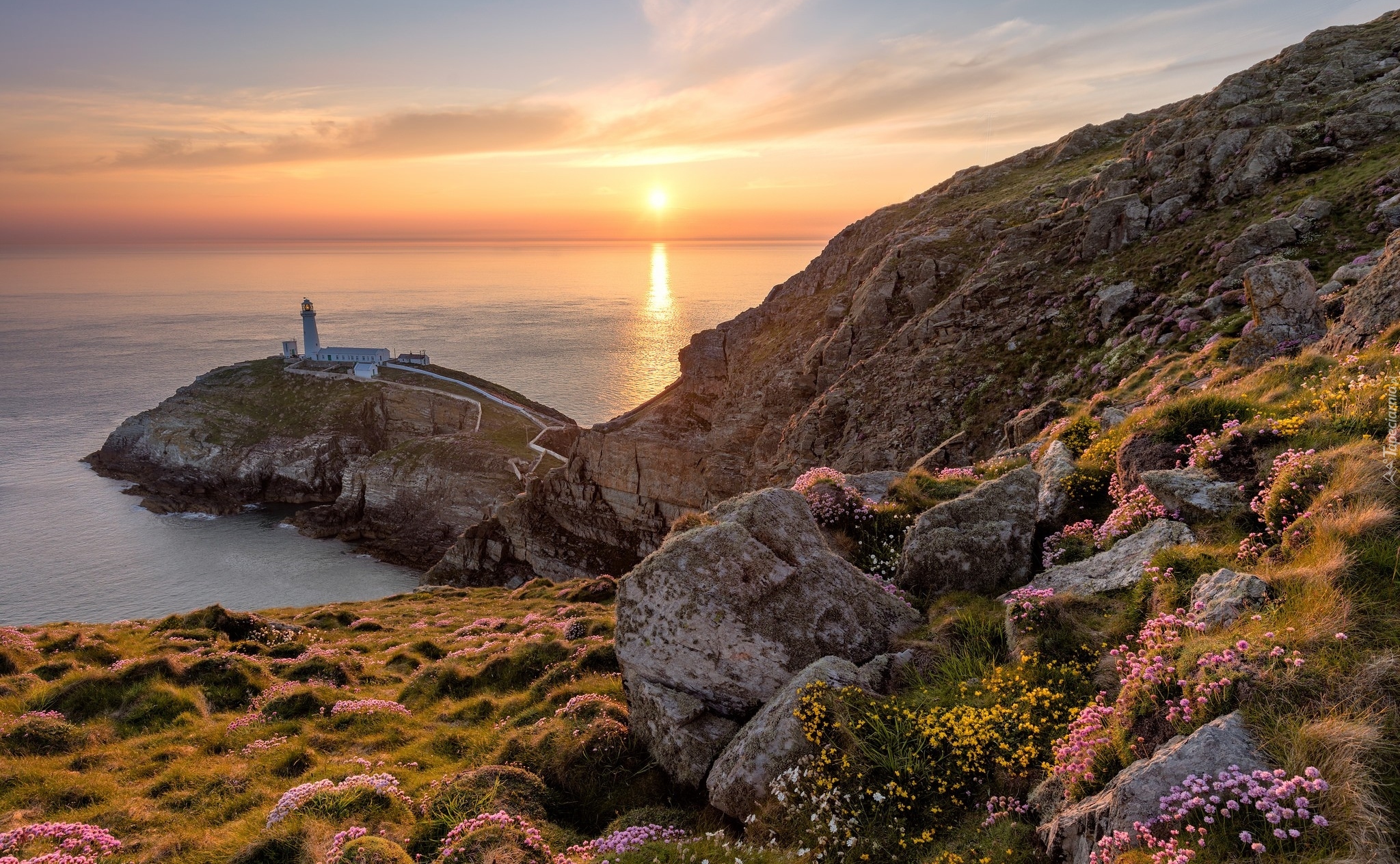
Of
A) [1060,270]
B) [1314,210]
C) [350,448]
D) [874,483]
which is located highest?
[1314,210]

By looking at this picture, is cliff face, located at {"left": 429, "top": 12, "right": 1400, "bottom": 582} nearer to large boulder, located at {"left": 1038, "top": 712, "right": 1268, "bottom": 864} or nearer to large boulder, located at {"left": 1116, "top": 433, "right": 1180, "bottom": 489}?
large boulder, located at {"left": 1116, "top": 433, "right": 1180, "bottom": 489}

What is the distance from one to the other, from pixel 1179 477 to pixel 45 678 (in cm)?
2955

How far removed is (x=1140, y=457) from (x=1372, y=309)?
644 centimetres

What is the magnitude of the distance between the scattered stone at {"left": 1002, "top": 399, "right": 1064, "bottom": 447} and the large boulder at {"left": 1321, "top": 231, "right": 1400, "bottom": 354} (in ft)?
36.1

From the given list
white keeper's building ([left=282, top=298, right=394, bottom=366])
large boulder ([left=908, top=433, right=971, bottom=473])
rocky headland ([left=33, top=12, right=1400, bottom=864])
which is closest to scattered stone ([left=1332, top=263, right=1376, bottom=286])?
rocky headland ([left=33, top=12, right=1400, bottom=864])

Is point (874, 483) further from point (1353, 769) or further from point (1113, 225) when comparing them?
point (1113, 225)

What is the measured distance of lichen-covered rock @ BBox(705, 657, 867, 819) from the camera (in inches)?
352

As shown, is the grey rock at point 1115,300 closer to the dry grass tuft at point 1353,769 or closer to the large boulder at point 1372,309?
the large boulder at point 1372,309

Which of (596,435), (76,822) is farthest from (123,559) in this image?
(76,822)

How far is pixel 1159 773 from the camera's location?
5.80m

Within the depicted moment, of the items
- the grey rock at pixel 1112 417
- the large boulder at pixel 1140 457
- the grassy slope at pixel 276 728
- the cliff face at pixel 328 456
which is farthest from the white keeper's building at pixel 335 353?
the large boulder at pixel 1140 457

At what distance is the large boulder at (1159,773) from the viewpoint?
563 centimetres

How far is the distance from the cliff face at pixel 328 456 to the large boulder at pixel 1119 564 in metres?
78.4

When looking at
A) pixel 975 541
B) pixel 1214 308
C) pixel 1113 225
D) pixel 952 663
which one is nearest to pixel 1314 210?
pixel 1214 308
